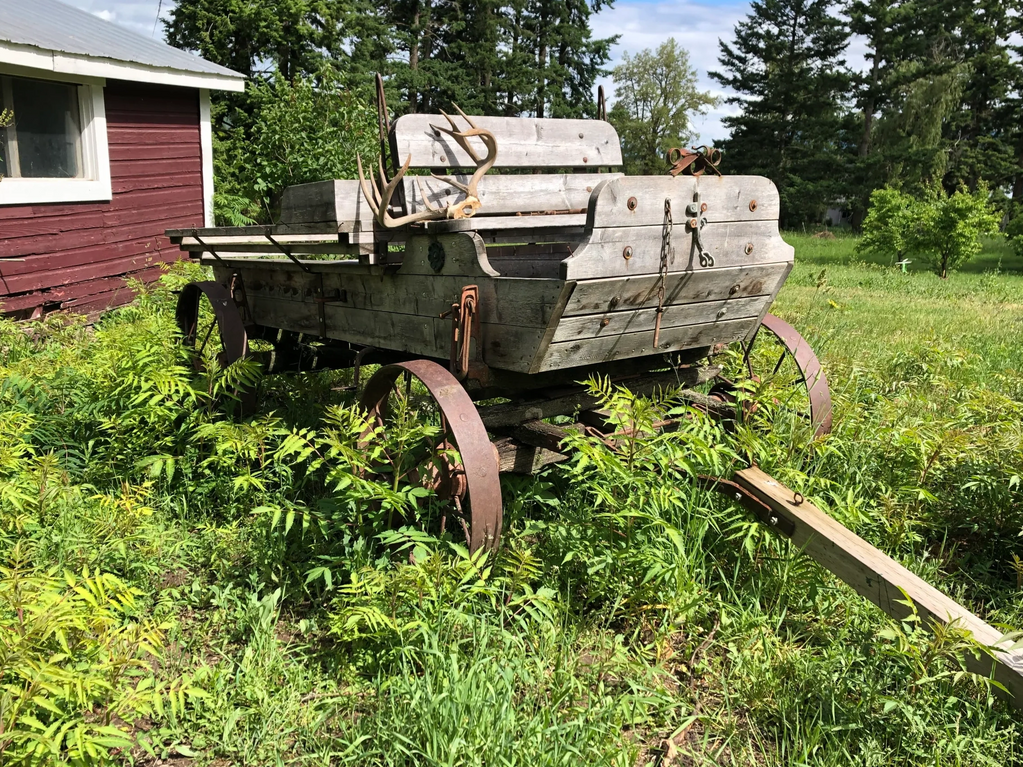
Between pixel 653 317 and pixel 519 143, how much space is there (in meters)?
1.41

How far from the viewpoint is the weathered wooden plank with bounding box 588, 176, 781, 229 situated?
2.67m

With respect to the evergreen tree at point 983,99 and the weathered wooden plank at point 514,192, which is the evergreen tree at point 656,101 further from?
the weathered wooden plank at point 514,192

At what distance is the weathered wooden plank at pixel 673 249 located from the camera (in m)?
2.66

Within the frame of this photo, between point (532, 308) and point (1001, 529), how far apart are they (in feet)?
7.51

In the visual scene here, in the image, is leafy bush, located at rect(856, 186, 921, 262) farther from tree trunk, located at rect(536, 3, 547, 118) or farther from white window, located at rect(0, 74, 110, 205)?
tree trunk, located at rect(536, 3, 547, 118)

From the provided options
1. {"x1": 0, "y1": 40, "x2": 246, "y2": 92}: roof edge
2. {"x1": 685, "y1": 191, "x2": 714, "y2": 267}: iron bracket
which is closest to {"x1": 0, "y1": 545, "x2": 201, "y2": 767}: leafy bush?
{"x1": 685, "y1": 191, "x2": 714, "y2": 267}: iron bracket

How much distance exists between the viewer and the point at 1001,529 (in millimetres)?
3289

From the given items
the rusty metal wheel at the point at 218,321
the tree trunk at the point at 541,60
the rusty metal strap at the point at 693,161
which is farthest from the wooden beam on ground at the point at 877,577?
the tree trunk at the point at 541,60

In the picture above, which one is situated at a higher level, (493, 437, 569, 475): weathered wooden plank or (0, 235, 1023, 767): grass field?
(493, 437, 569, 475): weathered wooden plank

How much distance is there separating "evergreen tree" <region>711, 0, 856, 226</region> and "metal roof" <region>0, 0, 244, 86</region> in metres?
29.2

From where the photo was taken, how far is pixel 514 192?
3936 millimetres

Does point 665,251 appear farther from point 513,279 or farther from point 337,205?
point 337,205

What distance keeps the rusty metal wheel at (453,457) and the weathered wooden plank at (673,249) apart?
633 millimetres

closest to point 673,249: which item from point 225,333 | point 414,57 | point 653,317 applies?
point 653,317
